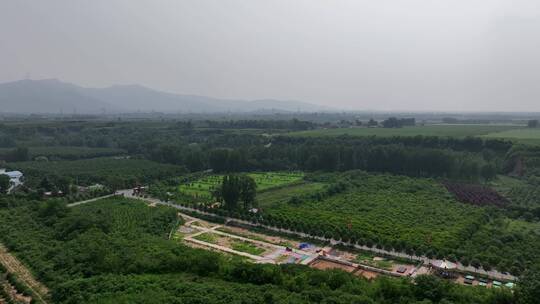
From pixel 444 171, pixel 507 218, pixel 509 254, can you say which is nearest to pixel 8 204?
pixel 509 254

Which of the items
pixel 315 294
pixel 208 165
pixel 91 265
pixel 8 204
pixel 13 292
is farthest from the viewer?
pixel 208 165

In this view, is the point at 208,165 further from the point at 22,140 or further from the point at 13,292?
the point at 22,140

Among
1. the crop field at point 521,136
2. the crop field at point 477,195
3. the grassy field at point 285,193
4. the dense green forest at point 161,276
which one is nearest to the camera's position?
the dense green forest at point 161,276

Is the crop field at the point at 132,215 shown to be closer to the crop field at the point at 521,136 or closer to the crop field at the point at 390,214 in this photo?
the crop field at the point at 390,214

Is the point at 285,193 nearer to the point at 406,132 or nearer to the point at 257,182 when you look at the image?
the point at 257,182

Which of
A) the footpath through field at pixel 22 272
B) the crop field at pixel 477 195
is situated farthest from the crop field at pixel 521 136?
the footpath through field at pixel 22 272

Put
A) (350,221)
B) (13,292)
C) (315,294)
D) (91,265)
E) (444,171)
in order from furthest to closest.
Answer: (444,171) → (350,221) → (91,265) → (13,292) → (315,294)
